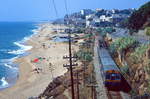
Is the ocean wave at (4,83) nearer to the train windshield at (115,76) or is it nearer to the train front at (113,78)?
the train front at (113,78)

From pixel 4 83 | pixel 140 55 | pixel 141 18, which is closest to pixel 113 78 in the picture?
pixel 140 55

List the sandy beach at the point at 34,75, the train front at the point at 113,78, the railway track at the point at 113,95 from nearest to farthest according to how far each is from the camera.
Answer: the railway track at the point at 113,95, the train front at the point at 113,78, the sandy beach at the point at 34,75

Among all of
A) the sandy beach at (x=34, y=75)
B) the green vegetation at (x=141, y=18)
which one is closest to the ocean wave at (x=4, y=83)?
the sandy beach at (x=34, y=75)

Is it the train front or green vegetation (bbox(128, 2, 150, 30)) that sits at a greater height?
green vegetation (bbox(128, 2, 150, 30))

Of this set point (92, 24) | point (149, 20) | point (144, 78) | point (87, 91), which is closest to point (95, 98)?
point (87, 91)

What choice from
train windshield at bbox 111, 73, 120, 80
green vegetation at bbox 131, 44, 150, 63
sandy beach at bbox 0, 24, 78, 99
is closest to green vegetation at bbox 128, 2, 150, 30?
sandy beach at bbox 0, 24, 78, 99

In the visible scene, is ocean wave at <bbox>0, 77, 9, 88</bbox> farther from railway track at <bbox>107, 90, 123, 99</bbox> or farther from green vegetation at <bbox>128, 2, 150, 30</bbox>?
green vegetation at <bbox>128, 2, 150, 30</bbox>

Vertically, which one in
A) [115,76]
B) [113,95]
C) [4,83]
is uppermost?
[115,76]

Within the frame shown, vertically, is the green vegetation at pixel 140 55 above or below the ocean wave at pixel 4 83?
above

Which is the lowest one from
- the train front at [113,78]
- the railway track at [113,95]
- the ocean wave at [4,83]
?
the ocean wave at [4,83]

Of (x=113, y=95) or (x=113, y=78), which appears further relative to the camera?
(x=113, y=78)

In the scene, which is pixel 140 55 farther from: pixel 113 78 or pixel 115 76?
pixel 113 78
